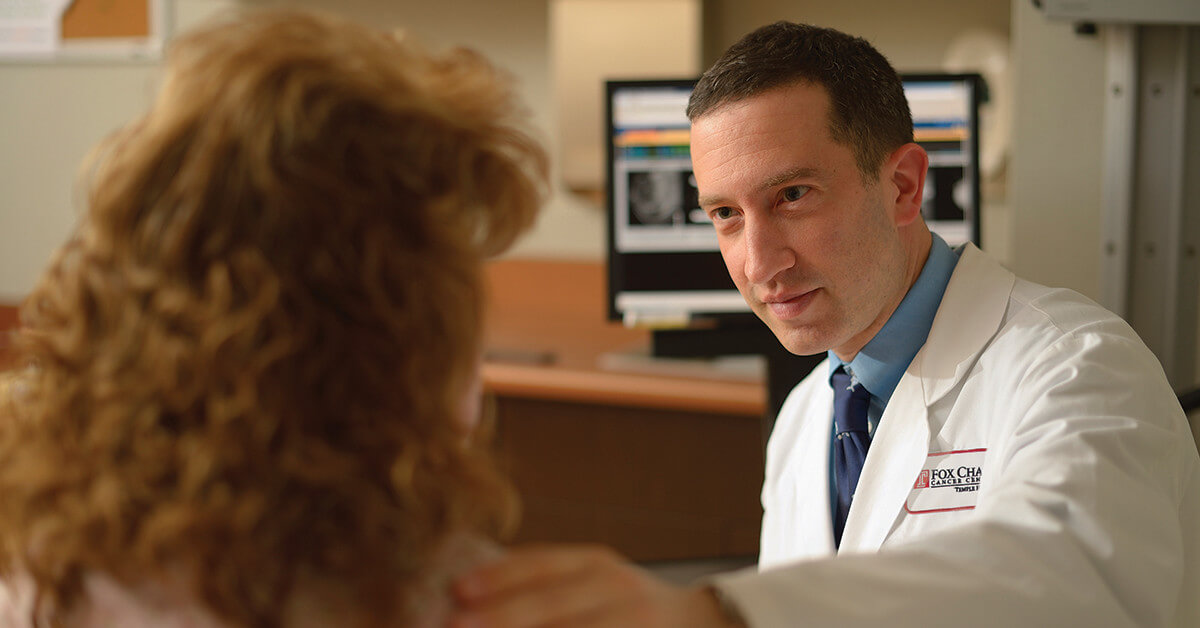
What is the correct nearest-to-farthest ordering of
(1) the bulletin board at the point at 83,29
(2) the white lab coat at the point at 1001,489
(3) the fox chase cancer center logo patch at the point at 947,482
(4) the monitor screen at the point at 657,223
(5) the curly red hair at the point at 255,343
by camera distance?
(5) the curly red hair at the point at 255,343 → (2) the white lab coat at the point at 1001,489 → (3) the fox chase cancer center logo patch at the point at 947,482 → (4) the monitor screen at the point at 657,223 → (1) the bulletin board at the point at 83,29

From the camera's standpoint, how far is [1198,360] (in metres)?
1.71

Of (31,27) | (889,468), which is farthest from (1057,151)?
(31,27)

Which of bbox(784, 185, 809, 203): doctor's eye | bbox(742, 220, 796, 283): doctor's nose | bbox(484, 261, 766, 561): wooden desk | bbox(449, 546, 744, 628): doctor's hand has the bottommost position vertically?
bbox(484, 261, 766, 561): wooden desk

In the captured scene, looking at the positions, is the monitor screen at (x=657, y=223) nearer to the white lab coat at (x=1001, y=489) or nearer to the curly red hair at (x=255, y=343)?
the white lab coat at (x=1001, y=489)

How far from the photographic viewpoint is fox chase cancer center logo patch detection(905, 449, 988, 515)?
1.10 metres

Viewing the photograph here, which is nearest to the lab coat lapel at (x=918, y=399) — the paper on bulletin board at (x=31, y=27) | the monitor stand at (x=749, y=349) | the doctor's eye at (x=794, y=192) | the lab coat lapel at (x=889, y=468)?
the lab coat lapel at (x=889, y=468)

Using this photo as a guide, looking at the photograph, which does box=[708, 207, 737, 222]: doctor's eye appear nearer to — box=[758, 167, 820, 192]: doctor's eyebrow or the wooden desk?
box=[758, 167, 820, 192]: doctor's eyebrow

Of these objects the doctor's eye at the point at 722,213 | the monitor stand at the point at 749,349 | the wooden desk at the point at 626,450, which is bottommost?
the wooden desk at the point at 626,450

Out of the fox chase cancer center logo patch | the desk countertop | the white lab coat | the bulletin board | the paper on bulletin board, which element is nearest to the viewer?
the white lab coat

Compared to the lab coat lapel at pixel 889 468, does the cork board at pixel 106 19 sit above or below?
above

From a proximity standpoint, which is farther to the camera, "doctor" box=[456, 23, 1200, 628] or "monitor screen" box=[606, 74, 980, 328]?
"monitor screen" box=[606, 74, 980, 328]

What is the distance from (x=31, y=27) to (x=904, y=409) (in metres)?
3.11

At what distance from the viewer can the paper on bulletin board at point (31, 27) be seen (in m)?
3.23

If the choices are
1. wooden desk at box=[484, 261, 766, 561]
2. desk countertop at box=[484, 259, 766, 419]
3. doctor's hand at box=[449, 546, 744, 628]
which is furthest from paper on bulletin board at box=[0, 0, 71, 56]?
doctor's hand at box=[449, 546, 744, 628]
